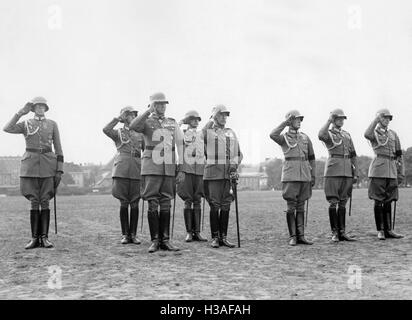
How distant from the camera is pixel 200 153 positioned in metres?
9.94

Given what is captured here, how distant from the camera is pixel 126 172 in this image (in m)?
9.38

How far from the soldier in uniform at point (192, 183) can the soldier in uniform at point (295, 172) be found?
4.96 feet

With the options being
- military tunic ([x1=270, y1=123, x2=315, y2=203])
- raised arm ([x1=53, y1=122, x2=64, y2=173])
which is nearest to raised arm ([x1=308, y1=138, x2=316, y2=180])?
military tunic ([x1=270, y1=123, x2=315, y2=203])

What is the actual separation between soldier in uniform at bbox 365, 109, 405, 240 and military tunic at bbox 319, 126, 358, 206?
467mm

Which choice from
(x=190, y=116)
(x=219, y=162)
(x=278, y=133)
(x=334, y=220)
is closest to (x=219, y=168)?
(x=219, y=162)

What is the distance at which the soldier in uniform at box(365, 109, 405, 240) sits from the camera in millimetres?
9641

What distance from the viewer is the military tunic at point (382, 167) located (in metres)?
9.70

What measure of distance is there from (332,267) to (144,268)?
2239 mm

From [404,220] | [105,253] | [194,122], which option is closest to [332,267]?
[105,253]

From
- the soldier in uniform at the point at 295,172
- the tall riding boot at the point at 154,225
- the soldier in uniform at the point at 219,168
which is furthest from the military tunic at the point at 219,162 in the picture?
the tall riding boot at the point at 154,225

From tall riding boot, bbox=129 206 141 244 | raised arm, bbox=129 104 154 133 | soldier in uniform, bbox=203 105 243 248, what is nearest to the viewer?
raised arm, bbox=129 104 154 133

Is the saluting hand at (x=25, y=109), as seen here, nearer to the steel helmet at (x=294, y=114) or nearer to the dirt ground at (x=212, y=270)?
the dirt ground at (x=212, y=270)

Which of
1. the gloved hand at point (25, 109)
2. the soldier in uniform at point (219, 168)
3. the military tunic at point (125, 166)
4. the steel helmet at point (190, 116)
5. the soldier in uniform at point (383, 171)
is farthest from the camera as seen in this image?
the steel helmet at point (190, 116)

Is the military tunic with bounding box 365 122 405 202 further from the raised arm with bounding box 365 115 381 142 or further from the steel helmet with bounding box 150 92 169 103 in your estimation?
the steel helmet with bounding box 150 92 169 103
